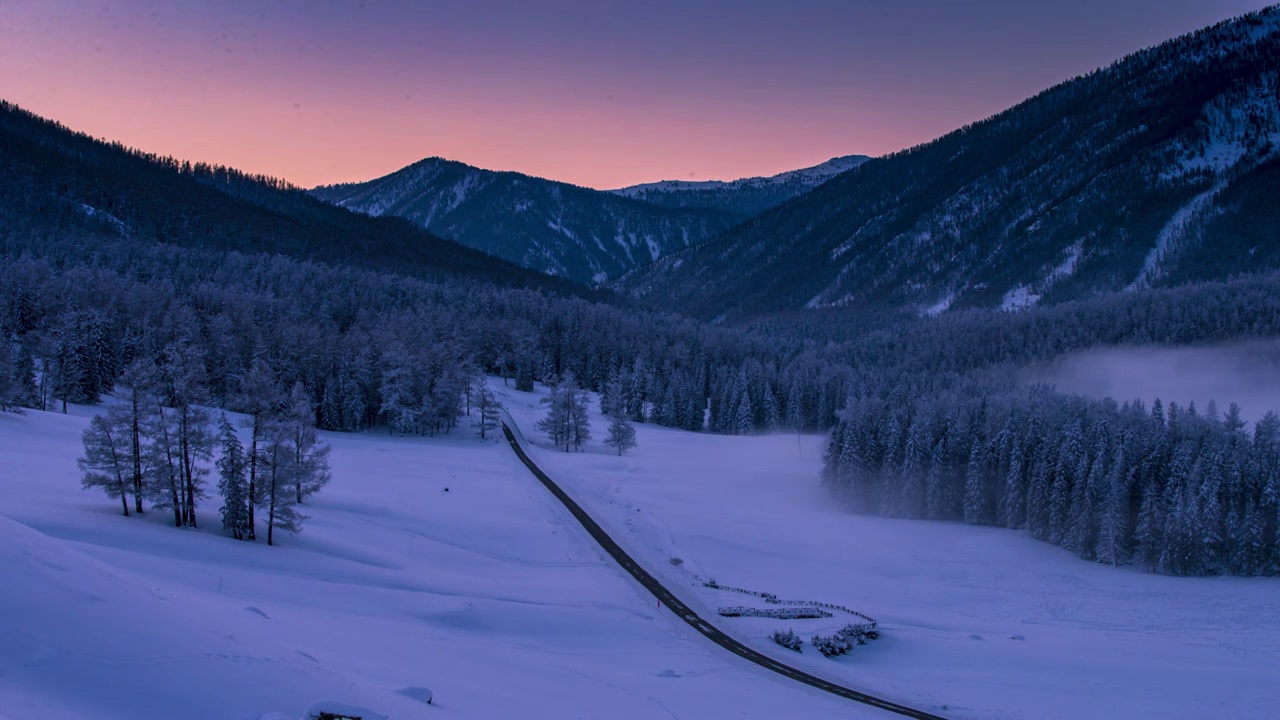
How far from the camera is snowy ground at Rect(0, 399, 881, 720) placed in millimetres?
16062

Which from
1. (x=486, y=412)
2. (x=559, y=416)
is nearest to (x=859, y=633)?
(x=559, y=416)

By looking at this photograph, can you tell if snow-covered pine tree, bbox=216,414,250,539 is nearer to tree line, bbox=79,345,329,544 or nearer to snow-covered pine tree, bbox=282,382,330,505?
tree line, bbox=79,345,329,544

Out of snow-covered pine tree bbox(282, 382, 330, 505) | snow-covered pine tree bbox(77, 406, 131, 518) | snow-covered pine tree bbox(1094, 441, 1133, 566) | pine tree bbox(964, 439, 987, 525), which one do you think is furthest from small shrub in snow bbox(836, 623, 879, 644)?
pine tree bbox(964, 439, 987, 525)

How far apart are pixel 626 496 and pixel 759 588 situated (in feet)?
71.6

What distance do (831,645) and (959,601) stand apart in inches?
696

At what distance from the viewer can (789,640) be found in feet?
119

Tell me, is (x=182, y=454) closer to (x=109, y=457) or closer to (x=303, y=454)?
(x=109, y=457)

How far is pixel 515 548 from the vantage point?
1886 inches

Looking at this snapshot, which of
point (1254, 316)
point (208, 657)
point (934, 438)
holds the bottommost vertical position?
point (208, 657)

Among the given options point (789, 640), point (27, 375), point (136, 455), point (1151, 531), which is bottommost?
point (789, 640)

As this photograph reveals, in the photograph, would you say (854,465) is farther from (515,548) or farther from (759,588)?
(515,548)

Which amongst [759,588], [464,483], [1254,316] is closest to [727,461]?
[464,483]

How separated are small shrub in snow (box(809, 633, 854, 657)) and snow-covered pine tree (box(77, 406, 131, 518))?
3304 cm

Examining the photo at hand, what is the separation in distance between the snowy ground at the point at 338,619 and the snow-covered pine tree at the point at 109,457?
1.23 m
